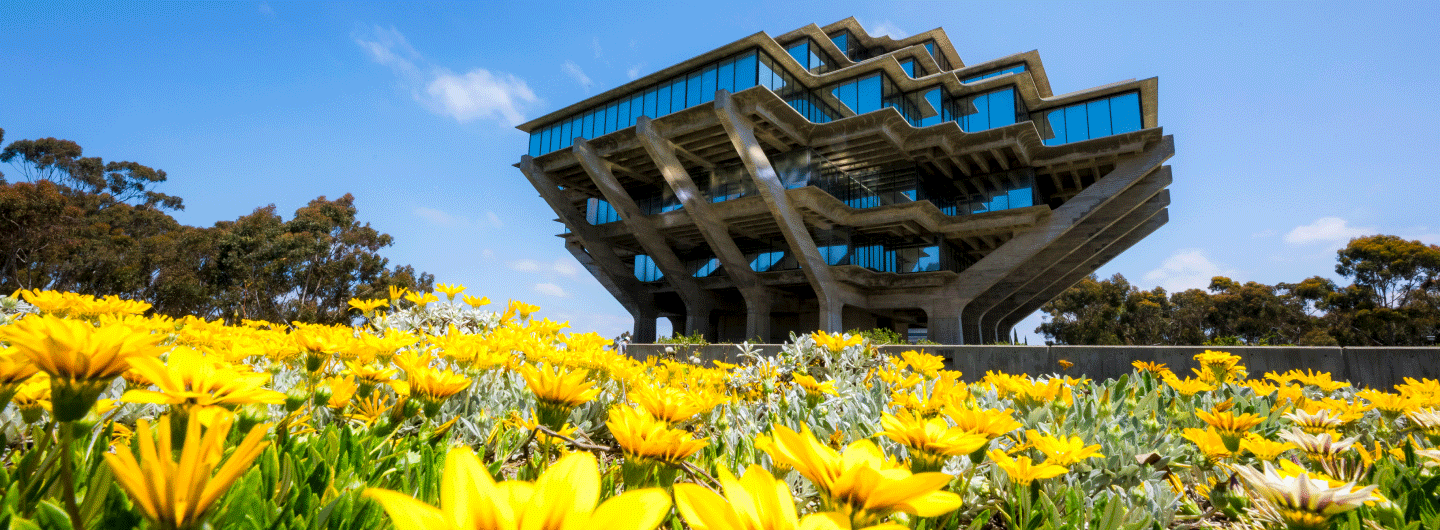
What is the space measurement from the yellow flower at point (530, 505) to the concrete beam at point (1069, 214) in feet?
74.7

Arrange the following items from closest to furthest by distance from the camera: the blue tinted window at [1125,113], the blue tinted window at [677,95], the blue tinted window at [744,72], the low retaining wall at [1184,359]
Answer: the low retaining wall at [1184,359], the blue tinted window at [744,72], the blue tinted window at [1125,113], the blue tinted window at [677,95]

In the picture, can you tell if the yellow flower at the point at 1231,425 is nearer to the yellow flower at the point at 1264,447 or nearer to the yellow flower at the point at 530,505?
the yellow flower at the point at 1264,447

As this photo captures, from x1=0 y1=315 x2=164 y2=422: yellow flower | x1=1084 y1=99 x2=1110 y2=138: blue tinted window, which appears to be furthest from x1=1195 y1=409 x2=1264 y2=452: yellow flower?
x1=1084 y1=99 x2=1110 y2=138: blue tinted window

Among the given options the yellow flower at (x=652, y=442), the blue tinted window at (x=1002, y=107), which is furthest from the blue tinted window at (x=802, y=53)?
the yellow flower at (x=652, y=442)

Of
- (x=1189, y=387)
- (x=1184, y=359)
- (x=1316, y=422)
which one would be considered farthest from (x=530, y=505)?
(x=1184, y=359)

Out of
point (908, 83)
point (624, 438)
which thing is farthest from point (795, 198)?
point (624, 438)

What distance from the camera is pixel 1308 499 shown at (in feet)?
2.74

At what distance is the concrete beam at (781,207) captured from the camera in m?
18.5

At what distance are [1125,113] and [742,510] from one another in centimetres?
2697

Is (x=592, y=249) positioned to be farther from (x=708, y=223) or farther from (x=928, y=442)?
(x=928, y=442)

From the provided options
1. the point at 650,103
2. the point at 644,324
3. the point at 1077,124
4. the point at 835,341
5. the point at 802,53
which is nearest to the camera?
the point at 835,341

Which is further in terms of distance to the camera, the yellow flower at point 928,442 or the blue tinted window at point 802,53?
the blue tinted window at point 802,53

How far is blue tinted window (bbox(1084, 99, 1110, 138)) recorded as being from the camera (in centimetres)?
2222

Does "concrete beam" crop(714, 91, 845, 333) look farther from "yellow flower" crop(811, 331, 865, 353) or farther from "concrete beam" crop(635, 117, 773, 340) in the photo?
"yellow flower" crop(811, 331, 865, 353)
